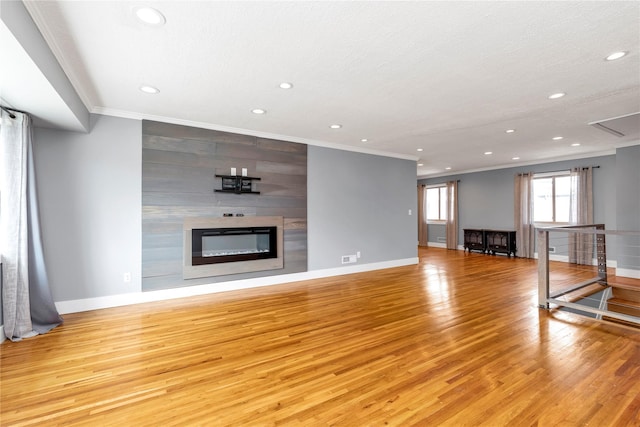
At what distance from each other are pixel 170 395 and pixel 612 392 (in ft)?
9.74

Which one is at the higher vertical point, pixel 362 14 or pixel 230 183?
pixel 362 14

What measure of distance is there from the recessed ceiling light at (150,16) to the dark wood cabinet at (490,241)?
28.8 ft

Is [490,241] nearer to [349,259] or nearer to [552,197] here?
[552,197]

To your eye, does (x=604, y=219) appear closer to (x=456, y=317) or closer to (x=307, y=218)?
(x=456, y=317)

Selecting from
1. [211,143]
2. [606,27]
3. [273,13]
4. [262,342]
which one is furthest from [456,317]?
[211,143]

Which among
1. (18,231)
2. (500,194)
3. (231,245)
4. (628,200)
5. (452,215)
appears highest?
(500,194)

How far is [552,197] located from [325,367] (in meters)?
8.18

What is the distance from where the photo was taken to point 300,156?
5320mm

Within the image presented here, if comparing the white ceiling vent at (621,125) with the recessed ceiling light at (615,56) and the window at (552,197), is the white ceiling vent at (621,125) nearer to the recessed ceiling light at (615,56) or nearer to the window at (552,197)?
the recessed ceiling light at (615,56)

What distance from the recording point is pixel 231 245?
4695 mm

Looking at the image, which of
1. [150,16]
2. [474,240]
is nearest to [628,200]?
[474,240]

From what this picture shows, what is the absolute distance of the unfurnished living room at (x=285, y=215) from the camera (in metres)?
1.92

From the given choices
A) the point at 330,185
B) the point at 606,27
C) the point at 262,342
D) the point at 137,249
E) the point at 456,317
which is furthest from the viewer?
the point at 330,185

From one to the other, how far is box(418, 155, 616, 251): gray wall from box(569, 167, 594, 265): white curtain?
0.13 m
